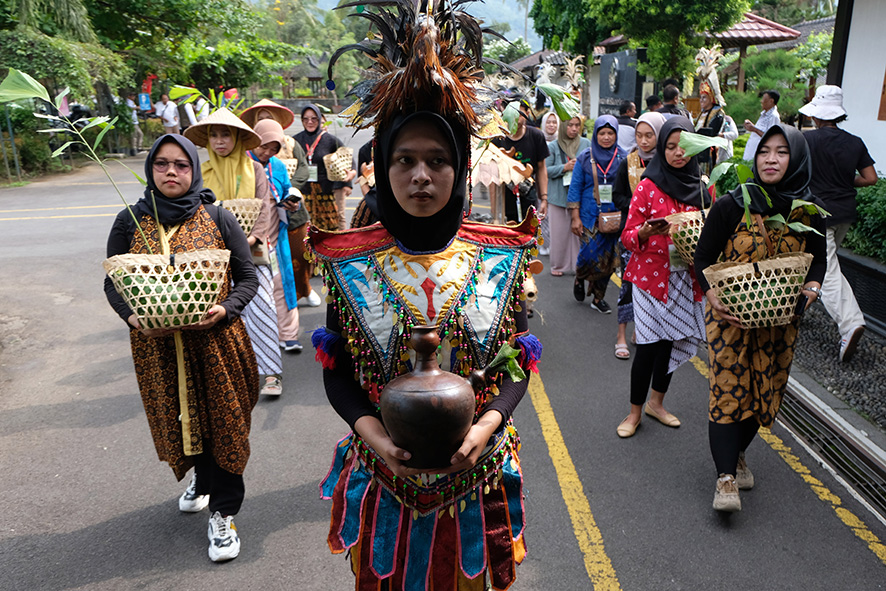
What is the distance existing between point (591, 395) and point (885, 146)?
5.99 meters

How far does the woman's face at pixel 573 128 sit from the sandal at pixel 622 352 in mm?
3859

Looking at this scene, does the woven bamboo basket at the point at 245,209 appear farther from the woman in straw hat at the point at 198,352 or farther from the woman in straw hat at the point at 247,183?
the woman in straw hat at the point at 198,352

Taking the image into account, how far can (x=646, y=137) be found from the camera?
5379 millimetres

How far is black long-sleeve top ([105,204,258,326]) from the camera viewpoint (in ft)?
10.6

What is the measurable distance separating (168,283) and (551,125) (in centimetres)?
758

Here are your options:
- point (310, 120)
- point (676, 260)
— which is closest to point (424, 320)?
point (676, 260)

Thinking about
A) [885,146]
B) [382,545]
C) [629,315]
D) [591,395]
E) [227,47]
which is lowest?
[591,395]

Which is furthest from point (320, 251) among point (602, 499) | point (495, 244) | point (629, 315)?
point (629, 315)

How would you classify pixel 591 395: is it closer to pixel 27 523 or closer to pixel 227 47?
pixel 27 523

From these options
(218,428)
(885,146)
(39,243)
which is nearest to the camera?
(218,428)

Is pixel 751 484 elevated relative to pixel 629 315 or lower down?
lower down

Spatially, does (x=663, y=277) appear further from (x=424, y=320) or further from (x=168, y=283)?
(x=168, y=283)

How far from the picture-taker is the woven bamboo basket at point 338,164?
25.4ft

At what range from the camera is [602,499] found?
12.9 ft
